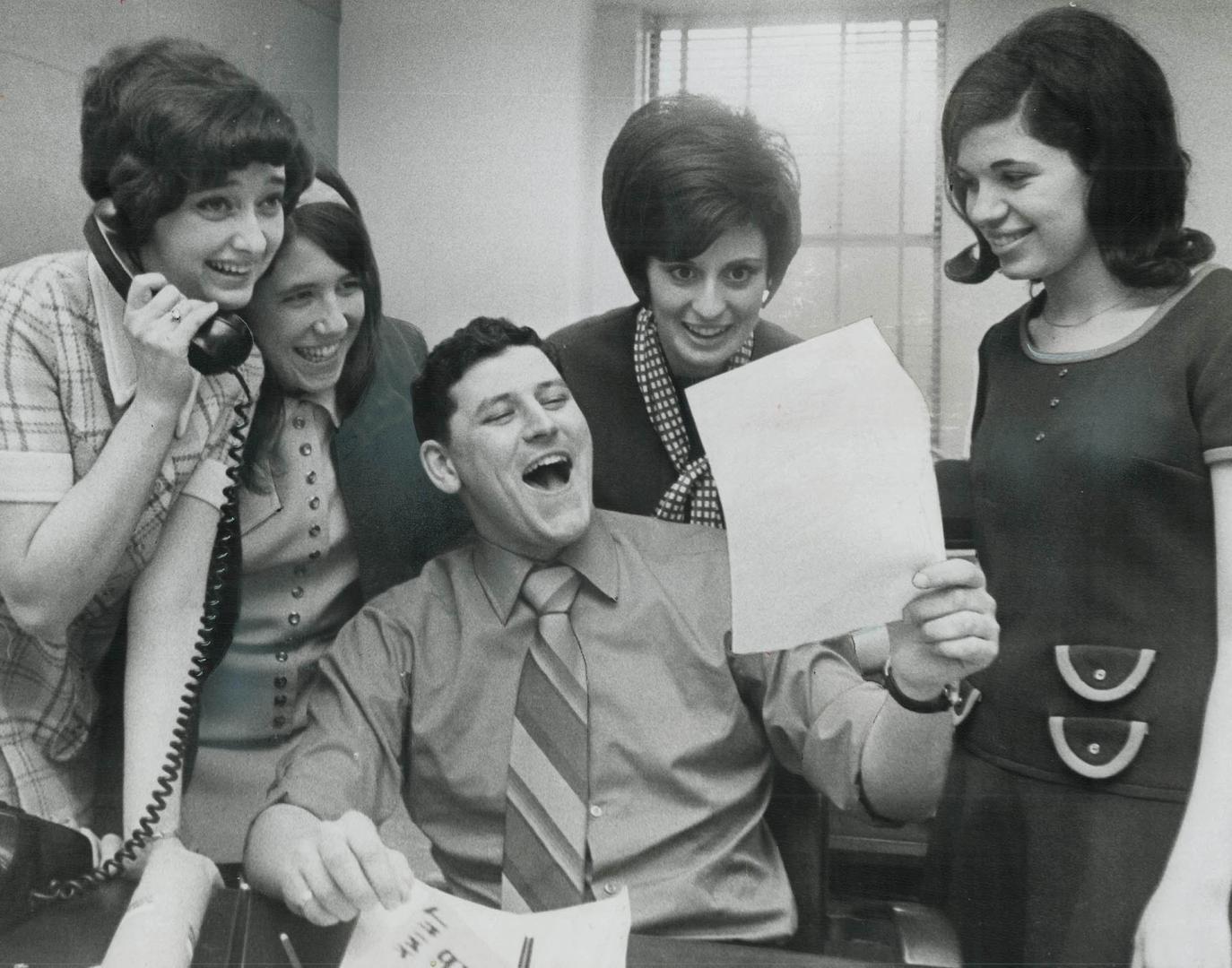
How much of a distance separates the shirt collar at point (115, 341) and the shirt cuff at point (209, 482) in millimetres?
127

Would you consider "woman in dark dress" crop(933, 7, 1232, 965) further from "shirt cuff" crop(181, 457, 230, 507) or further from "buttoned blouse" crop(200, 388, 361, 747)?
"shirt cuff" crop(181, 457, 230, 507)

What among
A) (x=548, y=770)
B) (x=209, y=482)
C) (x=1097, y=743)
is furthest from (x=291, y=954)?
(x=1097, y=743)

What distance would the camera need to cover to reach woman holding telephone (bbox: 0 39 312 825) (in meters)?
1.35

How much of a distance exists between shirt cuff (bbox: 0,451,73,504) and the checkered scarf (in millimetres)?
703

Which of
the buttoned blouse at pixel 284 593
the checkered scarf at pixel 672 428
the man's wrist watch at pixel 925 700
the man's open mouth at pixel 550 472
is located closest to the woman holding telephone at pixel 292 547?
the buttoned blouse at pixel 284 593

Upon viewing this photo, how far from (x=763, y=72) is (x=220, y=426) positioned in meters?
0.81

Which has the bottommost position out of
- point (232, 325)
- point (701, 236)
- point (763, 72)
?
point (232, 325)

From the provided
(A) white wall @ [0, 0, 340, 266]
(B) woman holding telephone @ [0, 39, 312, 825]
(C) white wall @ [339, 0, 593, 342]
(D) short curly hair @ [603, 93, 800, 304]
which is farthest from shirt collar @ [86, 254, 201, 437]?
(D) short curly hair @ [603, 93, 800, 304]

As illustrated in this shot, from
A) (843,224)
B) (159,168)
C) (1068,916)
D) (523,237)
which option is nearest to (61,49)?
(159,168)

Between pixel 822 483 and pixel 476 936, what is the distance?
618 millimetres

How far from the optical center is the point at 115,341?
4.48ft

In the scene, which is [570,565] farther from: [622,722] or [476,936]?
[476,936]

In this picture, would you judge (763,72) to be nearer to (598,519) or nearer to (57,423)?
(598,519)

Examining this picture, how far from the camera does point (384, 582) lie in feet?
4.90
